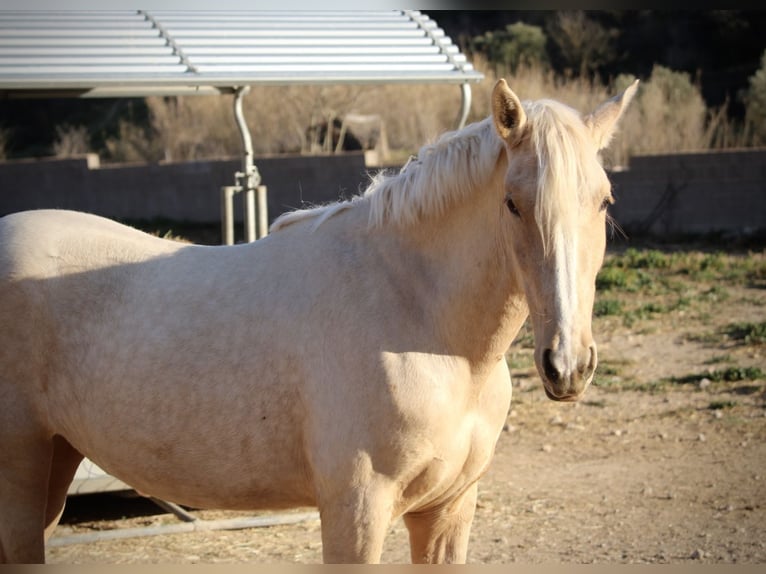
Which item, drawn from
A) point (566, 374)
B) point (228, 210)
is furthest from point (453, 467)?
point (228, 210)

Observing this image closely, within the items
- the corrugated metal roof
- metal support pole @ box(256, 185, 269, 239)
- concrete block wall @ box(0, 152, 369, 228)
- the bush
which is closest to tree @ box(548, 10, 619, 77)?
the bush

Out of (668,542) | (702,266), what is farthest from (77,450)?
(702,266)

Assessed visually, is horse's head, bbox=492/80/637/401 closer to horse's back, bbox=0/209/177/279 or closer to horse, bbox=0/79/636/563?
horse, bbox=0/79/636/563

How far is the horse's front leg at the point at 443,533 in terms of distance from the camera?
2.94 metres

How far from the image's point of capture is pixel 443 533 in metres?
2.97

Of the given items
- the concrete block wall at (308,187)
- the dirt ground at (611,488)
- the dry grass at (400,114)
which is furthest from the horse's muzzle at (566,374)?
the dry grass at (400,114)

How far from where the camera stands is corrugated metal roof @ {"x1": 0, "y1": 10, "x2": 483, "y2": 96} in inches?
199

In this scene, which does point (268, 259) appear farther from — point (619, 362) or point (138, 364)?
point (619, 362)

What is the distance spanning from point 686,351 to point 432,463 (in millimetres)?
5777

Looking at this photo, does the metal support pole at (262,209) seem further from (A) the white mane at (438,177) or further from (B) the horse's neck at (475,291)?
(B) the horse's neck at (475,291)

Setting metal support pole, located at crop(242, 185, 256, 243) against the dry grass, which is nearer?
metal support pole, located at crop(242, 185, 256, 243)

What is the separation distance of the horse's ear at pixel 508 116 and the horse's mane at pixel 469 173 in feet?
0.12

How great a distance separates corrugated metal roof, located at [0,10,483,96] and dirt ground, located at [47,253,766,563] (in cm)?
244

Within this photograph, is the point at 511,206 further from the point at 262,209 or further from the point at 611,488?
the point at 611,488
